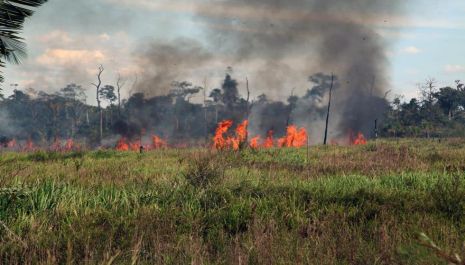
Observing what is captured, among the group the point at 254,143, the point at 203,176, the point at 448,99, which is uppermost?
the point at 448,99

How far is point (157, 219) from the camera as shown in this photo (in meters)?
5.41

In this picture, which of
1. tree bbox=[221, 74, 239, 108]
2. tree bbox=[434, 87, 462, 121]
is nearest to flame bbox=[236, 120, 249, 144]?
tree bbox=[221, 74, 239, 108]

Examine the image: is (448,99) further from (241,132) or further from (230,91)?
(241,132)

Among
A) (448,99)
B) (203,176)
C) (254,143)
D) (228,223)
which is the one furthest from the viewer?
(448,99)

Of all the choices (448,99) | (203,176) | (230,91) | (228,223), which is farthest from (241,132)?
(448,99)

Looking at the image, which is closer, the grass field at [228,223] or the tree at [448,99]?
the grass field at [228,223]

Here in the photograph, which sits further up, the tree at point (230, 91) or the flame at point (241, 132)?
the tree at point (230, 91)

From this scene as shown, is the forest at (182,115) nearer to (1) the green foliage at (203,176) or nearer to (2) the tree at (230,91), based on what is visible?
(2) the tree at (230,91)

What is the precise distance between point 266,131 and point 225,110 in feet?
37.3

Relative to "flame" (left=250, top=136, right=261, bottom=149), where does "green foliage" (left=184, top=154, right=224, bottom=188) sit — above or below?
above

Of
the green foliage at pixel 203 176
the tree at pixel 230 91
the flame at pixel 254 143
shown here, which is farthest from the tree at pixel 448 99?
the green foliage at pixel 203 176

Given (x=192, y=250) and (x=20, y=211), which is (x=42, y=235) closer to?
(x=20, y=211)

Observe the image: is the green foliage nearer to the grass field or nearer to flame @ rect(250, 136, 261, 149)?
the grass field

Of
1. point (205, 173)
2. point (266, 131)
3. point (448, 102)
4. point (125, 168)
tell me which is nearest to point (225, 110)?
point (266, 131)
